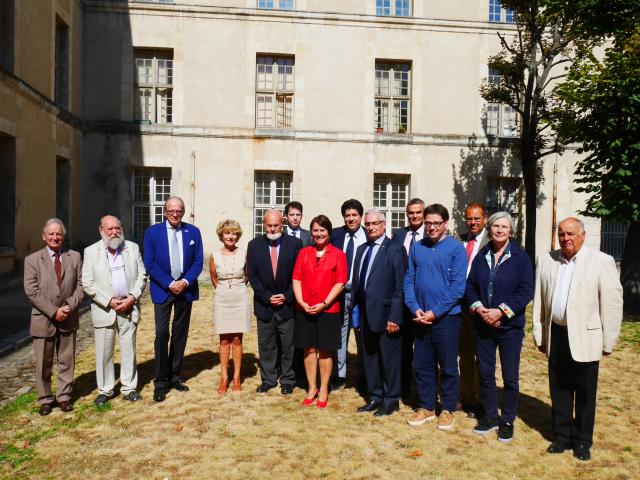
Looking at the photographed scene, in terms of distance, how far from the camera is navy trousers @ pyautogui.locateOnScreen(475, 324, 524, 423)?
15.1ft

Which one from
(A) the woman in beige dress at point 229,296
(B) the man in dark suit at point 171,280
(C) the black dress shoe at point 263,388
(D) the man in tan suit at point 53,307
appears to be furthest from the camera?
(C) the black dress shoe at point 263,388

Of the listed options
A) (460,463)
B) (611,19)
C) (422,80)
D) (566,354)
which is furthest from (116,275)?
(422,80)

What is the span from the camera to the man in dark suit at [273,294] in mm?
5730

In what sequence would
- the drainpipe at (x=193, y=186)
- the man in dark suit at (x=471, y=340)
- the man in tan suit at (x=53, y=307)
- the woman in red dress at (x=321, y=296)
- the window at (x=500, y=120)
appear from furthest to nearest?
the window at (x=500, y=120) < the drainpipe at (x=193, y=186) < the woman in red dress at (x=321, y=296) < the man in dark suit at (x=471, y=340) < the man in tan suit at (x=53, y=307)

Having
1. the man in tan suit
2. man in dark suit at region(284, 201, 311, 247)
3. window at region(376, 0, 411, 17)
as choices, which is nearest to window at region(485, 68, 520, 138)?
window at region(376, 0, 411, 17)

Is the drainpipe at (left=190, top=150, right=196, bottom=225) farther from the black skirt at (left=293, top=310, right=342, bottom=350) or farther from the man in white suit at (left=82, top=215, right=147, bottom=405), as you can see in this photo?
the black skirt at (left=293, top=310, right=342, bottom=350)

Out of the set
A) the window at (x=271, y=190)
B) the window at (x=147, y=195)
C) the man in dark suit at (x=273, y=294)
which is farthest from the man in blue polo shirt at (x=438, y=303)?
the window at (x=147, y=195)

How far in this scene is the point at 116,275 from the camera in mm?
5363

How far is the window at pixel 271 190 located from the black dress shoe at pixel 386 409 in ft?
41.8

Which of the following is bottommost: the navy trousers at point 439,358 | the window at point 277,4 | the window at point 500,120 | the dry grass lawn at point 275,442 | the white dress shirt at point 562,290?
the dry grass lawn at point 275,442

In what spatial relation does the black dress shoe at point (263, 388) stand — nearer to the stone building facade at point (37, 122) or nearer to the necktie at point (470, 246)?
the necktie at point (470, 246)

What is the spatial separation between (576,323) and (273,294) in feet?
9.58

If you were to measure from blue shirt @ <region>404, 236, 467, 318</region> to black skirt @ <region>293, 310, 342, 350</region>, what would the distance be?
82cm

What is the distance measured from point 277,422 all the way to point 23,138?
11.2 meters
